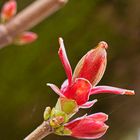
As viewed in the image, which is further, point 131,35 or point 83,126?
point 131,35

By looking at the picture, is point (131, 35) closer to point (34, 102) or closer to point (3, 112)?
point (34, 102)

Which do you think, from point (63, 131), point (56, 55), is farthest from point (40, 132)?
point (56, 55)

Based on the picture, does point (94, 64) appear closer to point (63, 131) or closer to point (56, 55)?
point (63, 131)

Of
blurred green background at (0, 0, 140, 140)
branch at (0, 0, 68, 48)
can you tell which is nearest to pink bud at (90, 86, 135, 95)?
branch at (0, 0, 68, 48)

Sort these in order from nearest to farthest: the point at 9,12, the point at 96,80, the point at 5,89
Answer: the point at 96,80, the point at 9,12, the point at 5,89

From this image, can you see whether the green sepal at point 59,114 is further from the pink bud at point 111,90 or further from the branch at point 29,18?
the branch at point 29,18

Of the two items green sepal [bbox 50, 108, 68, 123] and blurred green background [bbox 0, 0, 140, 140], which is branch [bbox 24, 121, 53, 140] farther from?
blurred green background [bbox 0, 0, 140, 140]

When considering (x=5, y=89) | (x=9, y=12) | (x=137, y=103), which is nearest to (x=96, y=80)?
(x=9, y=12)
